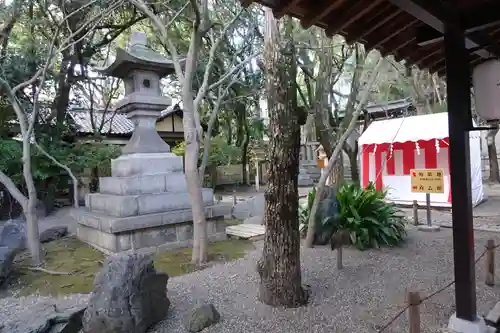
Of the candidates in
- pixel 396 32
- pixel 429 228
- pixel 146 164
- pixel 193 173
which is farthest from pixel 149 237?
pixel 429 228

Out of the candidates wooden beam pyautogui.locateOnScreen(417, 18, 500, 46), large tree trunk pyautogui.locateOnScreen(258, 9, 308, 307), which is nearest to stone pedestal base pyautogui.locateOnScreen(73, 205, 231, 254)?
Answer: large tree trunk pyautogui.locateOnScreen(258, 9, 308, 307)

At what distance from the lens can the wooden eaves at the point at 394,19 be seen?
2726mm

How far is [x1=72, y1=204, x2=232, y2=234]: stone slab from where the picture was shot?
6.07m

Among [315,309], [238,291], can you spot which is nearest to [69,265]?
[238,291]

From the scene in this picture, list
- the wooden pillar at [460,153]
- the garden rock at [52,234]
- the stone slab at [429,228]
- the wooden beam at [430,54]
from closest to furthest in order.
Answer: the wooden pillar at [460,153], the wooden beam at [430,54], the stone slab at [429,228], the garden rock at [52,234]

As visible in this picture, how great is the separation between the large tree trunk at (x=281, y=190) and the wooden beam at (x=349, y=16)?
34.2 inches

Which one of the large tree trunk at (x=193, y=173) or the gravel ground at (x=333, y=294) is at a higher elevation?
the large tree trunk at (x=193, y=173)

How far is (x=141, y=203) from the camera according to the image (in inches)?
257

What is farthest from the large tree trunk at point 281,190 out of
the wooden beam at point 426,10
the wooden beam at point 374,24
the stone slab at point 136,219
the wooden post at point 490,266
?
the stone slab at point 136,219

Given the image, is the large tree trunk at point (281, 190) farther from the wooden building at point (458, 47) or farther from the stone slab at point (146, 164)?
the stone slab at point (146, 164)

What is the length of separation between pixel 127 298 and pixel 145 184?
11.8ft

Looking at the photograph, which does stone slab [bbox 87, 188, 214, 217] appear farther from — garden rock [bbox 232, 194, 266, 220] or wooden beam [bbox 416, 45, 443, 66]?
wooden beam [bbox 416, 45, 443, 66]

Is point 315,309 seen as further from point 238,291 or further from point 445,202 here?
point 445,202

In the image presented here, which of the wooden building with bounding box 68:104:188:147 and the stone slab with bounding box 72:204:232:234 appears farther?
the wooden building with bounding box 68:104:188:147
